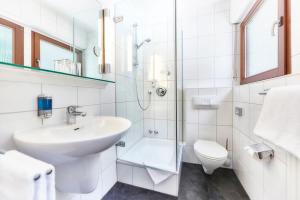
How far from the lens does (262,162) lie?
1102 millimetres

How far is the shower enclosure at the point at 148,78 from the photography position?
5.49 ft

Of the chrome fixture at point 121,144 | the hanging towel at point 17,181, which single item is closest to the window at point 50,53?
the hanging towel at point 17,181

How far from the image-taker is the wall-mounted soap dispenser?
0.78m

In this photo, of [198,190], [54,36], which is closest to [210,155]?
[198,190]

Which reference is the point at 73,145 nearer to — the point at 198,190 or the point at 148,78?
the point at 198,190

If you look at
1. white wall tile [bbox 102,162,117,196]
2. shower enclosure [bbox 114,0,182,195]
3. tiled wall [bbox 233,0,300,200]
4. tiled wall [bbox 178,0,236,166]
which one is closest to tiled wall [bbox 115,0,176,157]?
shower enclosure [bbox 114,0,182,195]

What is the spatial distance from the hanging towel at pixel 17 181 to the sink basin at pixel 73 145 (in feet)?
0.52

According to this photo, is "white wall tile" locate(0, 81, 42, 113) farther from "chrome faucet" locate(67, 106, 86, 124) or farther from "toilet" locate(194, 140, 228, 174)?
"toilet" locate(194, 140, 228, 174)

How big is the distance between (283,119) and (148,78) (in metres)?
1.63

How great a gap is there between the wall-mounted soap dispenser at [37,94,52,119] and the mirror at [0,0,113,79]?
17 cm

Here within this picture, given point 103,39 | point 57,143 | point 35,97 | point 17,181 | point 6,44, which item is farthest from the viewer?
point 103,39

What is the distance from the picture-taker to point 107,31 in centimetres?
138

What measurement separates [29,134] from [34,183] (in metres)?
0.44

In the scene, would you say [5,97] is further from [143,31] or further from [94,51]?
[143,31]
